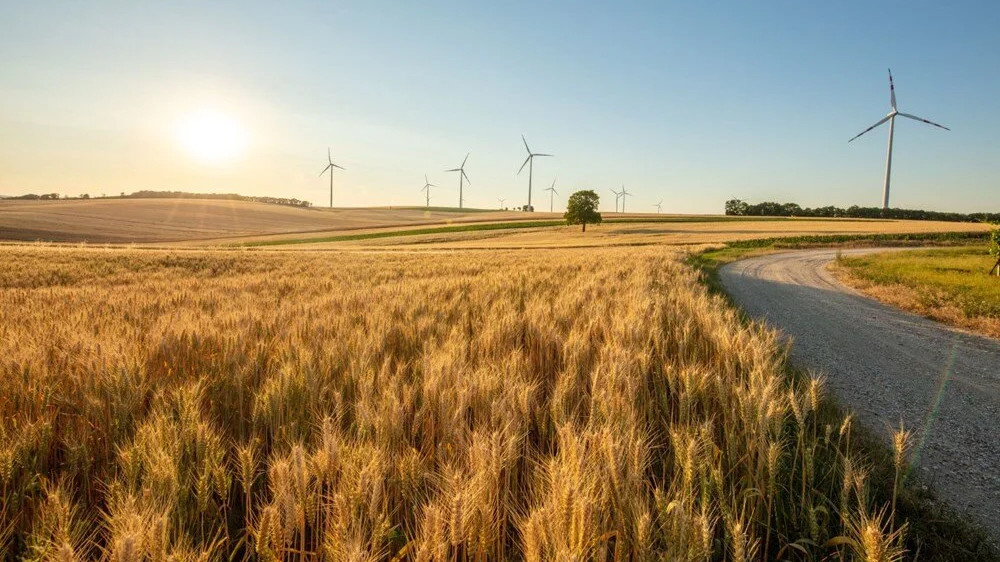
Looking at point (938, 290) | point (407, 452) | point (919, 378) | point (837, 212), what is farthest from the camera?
point (837, 212)

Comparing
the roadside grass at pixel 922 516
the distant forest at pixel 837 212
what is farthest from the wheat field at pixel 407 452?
the distant forest at pixel 837 212

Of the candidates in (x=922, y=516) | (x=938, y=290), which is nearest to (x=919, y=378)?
(x=922, y=516)

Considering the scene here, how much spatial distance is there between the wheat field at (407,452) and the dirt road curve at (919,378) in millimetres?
1962

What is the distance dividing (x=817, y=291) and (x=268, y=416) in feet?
63.1

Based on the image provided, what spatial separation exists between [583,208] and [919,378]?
75.1m

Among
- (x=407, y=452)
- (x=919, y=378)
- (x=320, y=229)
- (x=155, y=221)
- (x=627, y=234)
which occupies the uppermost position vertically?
(x=155, y=221)

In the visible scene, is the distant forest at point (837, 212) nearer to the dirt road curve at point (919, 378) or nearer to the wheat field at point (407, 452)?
the dirt road curve at point (919, 378)

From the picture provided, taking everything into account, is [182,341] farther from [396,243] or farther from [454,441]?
[396,243]

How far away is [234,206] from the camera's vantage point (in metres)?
117

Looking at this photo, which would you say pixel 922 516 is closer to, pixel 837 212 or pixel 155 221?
pixel 155 221

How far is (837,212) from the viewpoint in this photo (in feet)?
367

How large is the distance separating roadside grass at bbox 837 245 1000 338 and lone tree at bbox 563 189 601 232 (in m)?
57.7

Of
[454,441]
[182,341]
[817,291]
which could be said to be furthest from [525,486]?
[817,291]

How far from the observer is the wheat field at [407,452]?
142 cm
